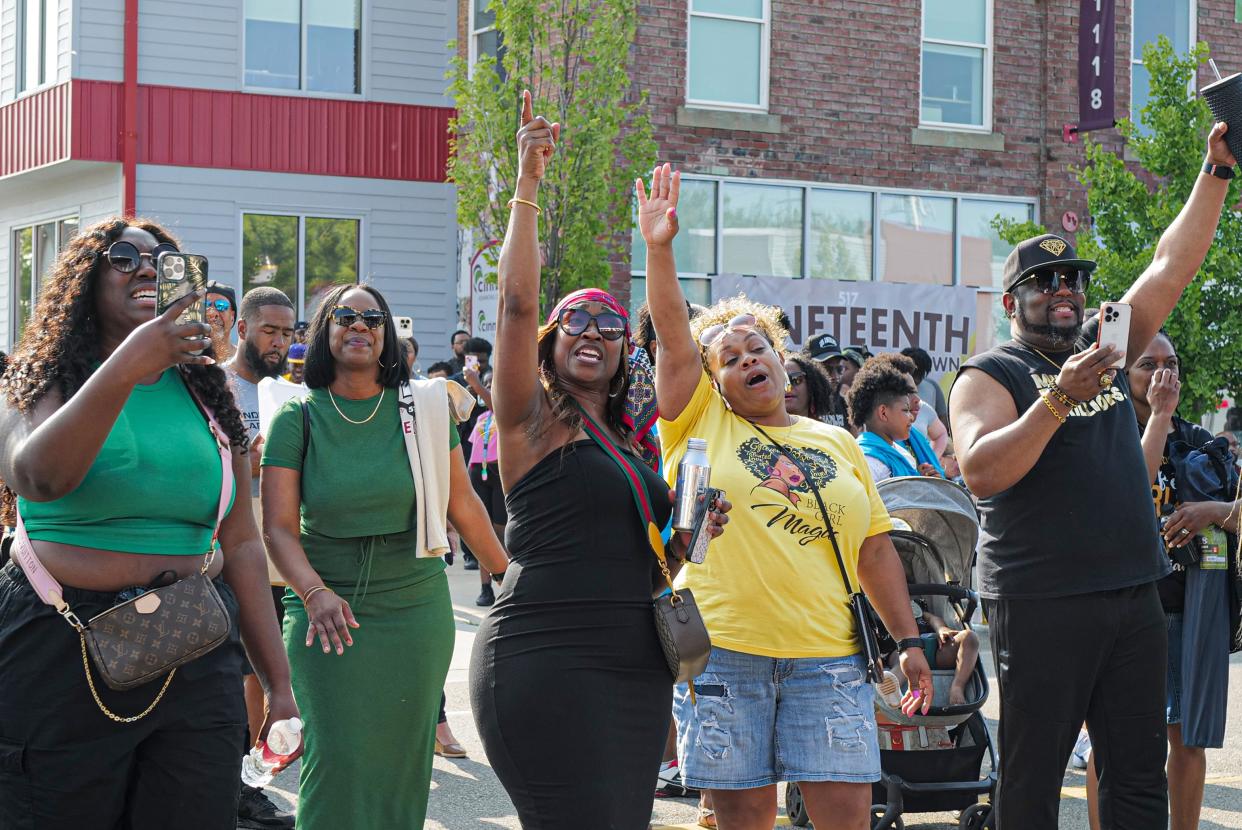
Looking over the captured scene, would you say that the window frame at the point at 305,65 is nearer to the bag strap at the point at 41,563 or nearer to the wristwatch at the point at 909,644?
the wristwatch at the point at 909,644

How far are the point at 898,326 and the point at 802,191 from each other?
2.84m

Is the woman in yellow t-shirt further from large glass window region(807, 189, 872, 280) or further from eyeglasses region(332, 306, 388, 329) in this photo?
large glass window region(807, 189, 872, 280)

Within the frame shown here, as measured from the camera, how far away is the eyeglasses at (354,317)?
545 centimetres

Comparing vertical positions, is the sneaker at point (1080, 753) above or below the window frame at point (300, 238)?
below

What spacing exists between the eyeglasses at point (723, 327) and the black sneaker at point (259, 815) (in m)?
2.90

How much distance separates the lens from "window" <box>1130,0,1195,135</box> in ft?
66.6

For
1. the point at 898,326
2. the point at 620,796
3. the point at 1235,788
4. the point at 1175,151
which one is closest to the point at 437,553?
the point at 620,796

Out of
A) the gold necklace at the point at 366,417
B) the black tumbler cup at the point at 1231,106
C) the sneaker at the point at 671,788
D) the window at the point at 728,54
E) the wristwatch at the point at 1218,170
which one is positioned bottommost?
the sneaker at the point at 671,788

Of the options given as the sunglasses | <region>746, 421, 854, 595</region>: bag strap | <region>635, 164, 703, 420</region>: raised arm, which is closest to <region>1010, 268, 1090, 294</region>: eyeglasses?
<region>746, 421, 854, 595</region>: bag strap

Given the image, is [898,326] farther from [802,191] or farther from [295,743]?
[295,743]

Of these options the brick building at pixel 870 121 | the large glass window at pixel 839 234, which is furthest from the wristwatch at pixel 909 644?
the large glass window at pixel 839 234

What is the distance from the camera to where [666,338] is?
4.89 m

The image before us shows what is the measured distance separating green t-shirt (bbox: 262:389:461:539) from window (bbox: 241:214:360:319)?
14831 mm

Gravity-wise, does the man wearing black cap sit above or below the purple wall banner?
below
